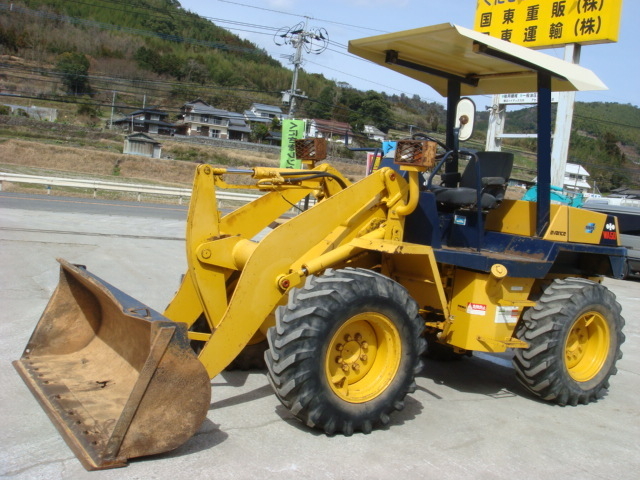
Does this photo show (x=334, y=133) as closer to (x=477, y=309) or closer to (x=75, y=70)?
(x=477, y=309)

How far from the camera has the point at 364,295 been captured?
185 inches

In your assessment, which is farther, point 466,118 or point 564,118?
point 564,118

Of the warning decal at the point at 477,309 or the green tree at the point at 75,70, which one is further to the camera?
the green tree at the point at 75,70

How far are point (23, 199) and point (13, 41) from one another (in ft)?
297

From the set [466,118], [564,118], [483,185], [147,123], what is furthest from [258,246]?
[147,123]

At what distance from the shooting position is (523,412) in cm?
590

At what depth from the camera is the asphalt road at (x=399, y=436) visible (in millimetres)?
4117

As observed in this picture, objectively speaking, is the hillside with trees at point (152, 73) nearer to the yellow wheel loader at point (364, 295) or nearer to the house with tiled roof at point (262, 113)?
the house with tiled roof at point (262, 113)

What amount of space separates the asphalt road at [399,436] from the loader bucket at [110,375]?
0.15 metres

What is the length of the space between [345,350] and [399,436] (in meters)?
0.74

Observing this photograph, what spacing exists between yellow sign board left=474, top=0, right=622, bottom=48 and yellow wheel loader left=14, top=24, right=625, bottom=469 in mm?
11160

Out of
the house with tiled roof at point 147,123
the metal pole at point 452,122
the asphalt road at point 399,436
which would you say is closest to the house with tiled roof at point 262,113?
the house with tiled roof at point 147,123

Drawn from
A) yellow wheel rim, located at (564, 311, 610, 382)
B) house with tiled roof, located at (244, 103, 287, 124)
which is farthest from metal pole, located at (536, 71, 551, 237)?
house with tiled roof, located at (244, 103, 287, 124)

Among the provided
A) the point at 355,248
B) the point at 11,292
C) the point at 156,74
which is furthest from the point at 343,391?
the point at 156,74
